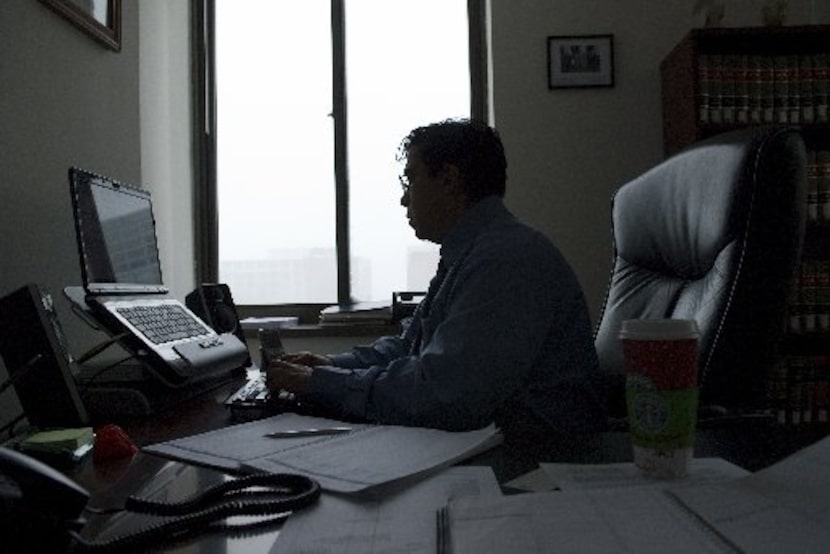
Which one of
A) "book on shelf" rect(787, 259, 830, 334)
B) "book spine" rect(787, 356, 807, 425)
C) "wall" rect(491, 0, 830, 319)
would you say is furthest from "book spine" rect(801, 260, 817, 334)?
"wall" rect(491, 0, 830, 319)

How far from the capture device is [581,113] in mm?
2914

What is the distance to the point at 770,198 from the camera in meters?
1.16

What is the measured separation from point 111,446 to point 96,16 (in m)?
1.35

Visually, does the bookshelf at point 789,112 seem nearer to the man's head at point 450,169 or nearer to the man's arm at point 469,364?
the man's head at point 450,169

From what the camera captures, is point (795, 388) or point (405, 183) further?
point (795, 388)

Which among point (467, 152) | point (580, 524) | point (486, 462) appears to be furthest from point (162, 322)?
point (580, 524)

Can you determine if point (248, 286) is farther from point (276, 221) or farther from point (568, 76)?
point (568, 76)

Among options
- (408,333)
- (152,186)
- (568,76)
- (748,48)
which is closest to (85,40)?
(152,186)

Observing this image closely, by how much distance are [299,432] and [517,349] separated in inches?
14.9

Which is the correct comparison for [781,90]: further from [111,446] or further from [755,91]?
[111,446]

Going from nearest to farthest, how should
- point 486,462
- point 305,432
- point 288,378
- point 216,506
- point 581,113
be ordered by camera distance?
point 216,506
point 486,462
point 305,432
point 288,378
point 581,113

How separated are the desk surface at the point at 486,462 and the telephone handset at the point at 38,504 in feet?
0.24

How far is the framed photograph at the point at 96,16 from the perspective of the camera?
1685 millimetres

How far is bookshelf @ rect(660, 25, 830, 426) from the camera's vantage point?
2.54 meters
